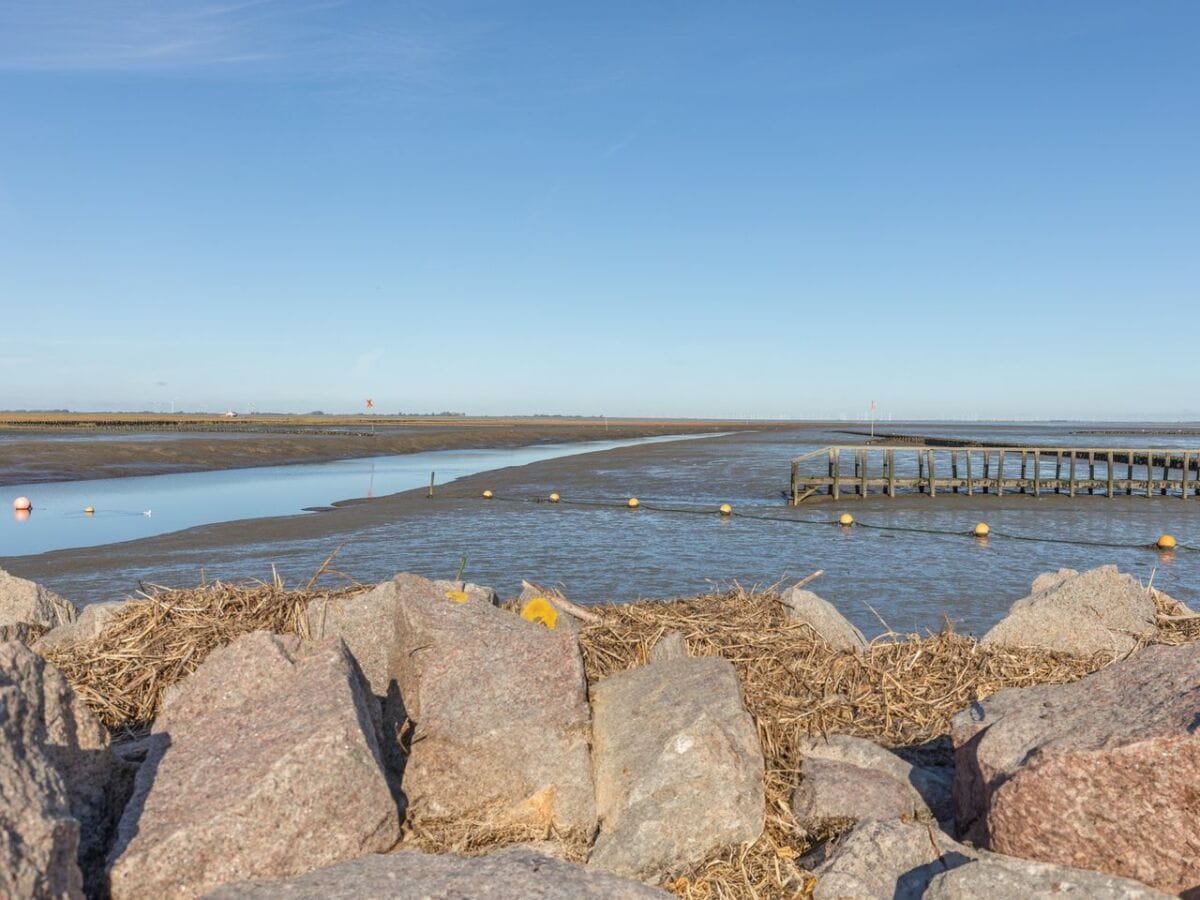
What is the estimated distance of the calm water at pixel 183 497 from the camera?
81.7ft

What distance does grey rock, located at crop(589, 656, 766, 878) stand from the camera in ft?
12.3

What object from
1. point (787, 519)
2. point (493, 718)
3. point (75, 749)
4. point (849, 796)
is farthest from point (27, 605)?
point (787, 519)

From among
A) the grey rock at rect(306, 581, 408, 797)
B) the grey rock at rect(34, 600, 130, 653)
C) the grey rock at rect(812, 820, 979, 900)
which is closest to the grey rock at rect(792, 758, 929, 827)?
the grey rock at rect(812, 820, 979, 900)

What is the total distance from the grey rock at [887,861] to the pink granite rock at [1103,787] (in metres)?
0.22

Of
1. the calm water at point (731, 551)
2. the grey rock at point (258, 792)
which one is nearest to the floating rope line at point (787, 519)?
the calm water at point (731, 551)

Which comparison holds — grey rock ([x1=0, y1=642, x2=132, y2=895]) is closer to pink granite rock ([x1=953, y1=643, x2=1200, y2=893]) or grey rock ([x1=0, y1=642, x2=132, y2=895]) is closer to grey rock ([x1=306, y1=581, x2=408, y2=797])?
grey rock ([x1=306, y1=581, x2=408, y2=797])

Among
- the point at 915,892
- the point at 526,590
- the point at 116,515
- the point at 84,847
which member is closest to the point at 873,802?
the point at 915,892

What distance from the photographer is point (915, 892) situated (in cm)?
340

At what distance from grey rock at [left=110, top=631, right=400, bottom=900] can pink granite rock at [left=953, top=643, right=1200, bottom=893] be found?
253 cm

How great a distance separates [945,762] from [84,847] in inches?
160

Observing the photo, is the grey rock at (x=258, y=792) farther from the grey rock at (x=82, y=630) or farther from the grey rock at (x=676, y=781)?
the grey rock at (x=82, y=630)

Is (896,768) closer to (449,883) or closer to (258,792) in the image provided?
(449,883)

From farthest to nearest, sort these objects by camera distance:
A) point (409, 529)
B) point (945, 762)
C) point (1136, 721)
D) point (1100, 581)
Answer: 1. point (409, 529)
2. point (1100, 581)
3. point (945, 762)
4. point (1136, 721)

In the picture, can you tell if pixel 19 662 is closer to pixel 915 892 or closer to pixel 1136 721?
pixel 915 892
